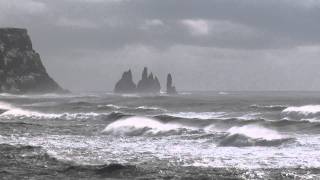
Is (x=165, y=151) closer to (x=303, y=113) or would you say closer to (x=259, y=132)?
(x=259, y=132)

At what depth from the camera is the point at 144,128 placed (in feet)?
133

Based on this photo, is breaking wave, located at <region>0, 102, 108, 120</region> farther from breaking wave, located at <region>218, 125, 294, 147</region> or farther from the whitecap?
breaking wave, located at <region>218, 125, 294, 147</region>

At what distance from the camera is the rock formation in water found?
17225 centimetres

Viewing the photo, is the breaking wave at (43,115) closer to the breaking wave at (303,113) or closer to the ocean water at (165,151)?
the ocean water at (165,151)

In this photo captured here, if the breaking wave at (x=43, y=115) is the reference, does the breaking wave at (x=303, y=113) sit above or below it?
above

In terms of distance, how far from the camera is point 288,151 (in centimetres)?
2589

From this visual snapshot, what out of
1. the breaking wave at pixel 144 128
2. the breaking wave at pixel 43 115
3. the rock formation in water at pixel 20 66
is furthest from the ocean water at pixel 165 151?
the rock formation in water at pixel 20 66

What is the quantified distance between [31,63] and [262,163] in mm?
168249

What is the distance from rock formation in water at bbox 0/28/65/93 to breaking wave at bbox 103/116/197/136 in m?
→ 131

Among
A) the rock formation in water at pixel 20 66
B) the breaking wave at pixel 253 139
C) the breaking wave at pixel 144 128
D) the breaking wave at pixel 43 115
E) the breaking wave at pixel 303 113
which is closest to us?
the breaking wave at pixel 253 139

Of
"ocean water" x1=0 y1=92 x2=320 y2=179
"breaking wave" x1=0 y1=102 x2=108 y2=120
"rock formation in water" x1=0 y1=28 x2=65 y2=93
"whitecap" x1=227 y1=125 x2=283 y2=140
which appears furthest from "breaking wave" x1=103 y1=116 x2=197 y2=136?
"rock formation in water" x1=0 y1=28 x2=65 y2=93

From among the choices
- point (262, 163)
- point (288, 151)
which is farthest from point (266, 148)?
point (262, 163)

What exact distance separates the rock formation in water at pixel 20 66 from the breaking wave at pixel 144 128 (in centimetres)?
13065

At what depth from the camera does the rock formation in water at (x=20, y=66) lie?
172250 millimetres
